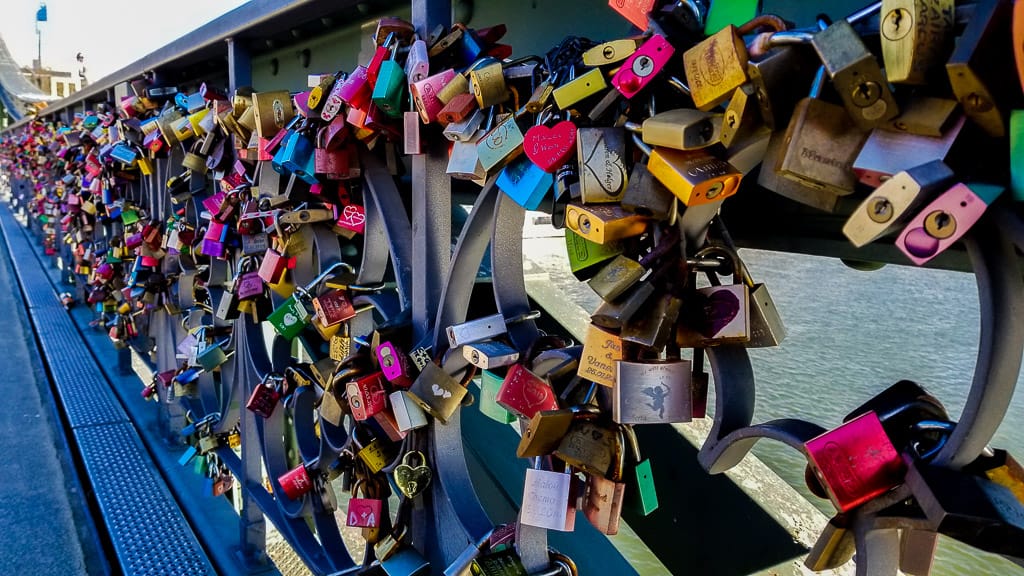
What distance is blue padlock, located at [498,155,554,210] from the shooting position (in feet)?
2.60

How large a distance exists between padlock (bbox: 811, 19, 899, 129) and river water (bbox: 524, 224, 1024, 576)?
345cm

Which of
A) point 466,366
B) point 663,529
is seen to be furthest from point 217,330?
point 663,529

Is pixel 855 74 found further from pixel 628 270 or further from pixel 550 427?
pixel 550 427

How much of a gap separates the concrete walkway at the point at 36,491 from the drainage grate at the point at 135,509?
6cm

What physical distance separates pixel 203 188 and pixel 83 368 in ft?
5.15

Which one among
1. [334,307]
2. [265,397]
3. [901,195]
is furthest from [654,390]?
[265,397]

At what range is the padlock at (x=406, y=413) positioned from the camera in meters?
1.05

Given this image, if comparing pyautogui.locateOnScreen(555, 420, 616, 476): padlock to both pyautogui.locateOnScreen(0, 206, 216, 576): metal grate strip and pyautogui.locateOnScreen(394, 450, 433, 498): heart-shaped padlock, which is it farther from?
pyautogui.locateOnScreen(0, 206, 216, 576): metal grate strip

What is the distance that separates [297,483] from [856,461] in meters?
1.15

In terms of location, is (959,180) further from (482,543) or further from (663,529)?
(663,529)

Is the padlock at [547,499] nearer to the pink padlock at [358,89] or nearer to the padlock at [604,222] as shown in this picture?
the padlock at [604,222]

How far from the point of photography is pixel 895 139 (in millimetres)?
488

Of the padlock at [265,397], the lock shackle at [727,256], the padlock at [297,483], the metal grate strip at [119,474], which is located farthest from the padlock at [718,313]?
the metal grate strip at [119,474]

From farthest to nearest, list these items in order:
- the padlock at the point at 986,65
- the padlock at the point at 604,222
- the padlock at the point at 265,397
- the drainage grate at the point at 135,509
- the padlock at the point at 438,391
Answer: the drainage grate at the point at 135,509 → the padlock at the point at 265,397 → the padlock at the point at 438,391 → the padlock at the point at 604,222 → the padlock at the point at 986,65
